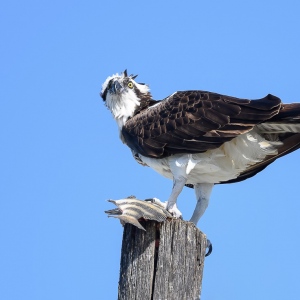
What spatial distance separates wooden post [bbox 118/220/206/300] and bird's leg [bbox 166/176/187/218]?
4.00 feet

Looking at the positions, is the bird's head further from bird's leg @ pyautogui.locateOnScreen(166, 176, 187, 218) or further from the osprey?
bird's leg @ pyautogui.locateOnScreen(166, 176, 187, 218)

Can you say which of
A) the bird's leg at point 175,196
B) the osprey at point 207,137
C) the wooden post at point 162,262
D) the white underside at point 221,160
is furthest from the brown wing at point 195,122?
the wooden post at point 162,262

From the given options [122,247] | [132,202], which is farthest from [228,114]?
[122,247]

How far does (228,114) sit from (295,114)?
762mm

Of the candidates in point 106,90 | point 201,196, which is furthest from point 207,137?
point 106,90

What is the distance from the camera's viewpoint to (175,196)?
8250 millimetres

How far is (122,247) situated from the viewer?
687 cm

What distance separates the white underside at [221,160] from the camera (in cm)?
860

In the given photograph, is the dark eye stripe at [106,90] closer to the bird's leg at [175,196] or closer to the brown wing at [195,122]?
the brown wing at [195,122]

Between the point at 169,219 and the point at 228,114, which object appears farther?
the point at 228,114

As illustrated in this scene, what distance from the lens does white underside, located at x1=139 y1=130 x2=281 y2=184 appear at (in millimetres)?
8602

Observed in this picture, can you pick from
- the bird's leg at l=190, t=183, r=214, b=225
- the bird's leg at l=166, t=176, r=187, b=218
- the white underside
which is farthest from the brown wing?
the bird's leg at l=190, t=183, r=214, b=225

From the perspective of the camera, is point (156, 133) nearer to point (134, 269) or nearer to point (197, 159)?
point (197, 159)

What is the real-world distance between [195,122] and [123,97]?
1.26 m
